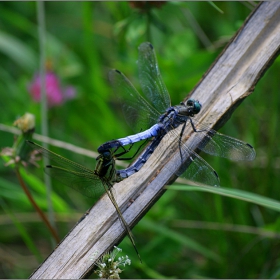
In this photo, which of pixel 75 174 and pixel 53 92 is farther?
pixel 53 92

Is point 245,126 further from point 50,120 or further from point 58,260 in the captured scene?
point 58,260

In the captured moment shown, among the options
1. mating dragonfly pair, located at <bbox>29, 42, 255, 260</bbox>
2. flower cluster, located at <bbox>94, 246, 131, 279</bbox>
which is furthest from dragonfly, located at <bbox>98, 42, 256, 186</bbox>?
flower cluster, located at <bbox>94, 246, 131, 279</bbox>

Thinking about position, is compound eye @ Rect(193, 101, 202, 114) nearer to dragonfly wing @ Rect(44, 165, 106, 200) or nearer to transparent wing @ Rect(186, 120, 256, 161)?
transparent wing @ Rect(186, 120, 256, 161)

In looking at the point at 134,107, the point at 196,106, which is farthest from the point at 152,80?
the point at 196,106

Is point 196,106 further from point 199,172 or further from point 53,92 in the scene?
point 53,92

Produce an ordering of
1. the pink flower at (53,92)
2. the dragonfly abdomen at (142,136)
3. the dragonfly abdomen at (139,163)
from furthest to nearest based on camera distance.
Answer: the pink flower at (53,92) → the dragonfly abdomen at (142,136) → the dragonfly abdomen at (139,163)

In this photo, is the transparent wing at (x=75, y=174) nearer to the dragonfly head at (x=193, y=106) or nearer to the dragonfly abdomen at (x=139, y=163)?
the dragonfly abdomen at (x=139, y=163)

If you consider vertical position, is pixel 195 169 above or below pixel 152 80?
below

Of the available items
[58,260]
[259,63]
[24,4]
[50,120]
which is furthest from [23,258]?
[24,4]

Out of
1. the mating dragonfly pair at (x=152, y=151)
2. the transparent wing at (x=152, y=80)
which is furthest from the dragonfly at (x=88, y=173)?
the transparent wing at (x=152, y=80)
